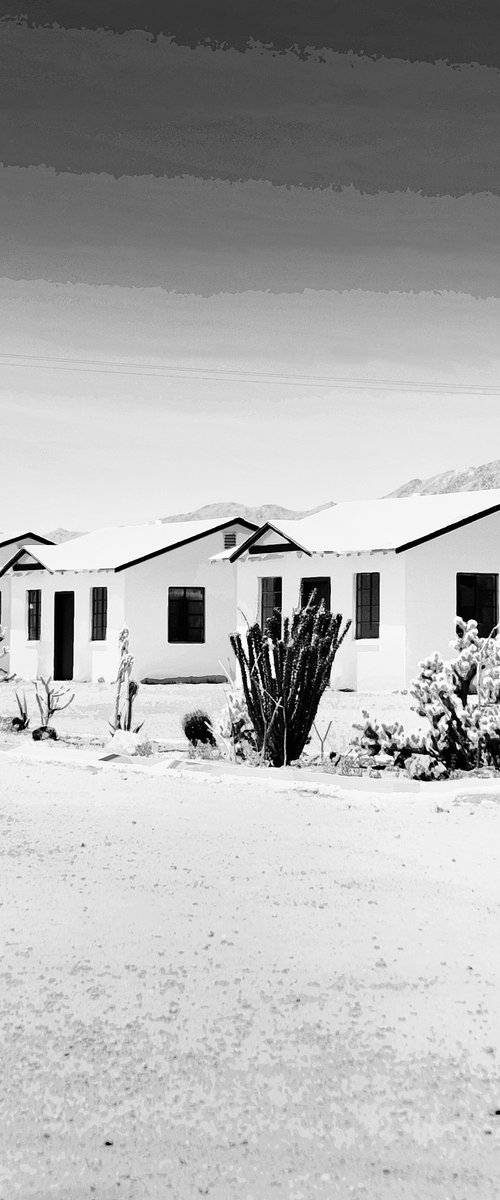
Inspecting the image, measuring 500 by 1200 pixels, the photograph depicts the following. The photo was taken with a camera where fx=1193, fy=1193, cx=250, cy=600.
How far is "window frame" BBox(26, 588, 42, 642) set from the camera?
91.1 ft

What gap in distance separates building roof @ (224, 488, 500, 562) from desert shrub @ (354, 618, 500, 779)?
10698 millimetres

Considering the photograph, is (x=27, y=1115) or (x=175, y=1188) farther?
(x=27, y=1115)

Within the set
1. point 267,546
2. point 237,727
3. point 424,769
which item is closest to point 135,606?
point 267,546

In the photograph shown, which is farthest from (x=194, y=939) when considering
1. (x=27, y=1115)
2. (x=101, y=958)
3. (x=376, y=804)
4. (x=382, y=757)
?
(x=382, y=757)

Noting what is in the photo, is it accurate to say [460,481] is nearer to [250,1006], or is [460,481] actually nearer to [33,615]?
[33,615]

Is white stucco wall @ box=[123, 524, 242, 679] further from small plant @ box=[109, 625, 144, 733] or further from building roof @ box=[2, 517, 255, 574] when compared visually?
small plant @ box=[109, 625, 144, 733]

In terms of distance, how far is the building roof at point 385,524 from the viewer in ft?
72.1

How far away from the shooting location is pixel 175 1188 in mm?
2979

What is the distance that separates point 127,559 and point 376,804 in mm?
→ 17092

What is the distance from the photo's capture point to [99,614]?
85.2ft

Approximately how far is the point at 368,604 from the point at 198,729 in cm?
1063

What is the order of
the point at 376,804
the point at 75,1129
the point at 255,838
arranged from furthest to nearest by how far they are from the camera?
the point at 376,804 < the point at 255,838 < the point at 75,1129

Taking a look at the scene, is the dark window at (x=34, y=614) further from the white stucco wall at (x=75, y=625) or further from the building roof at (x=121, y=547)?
the building roof at (x=121, y=547)

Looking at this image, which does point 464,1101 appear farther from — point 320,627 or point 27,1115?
point 320,627
